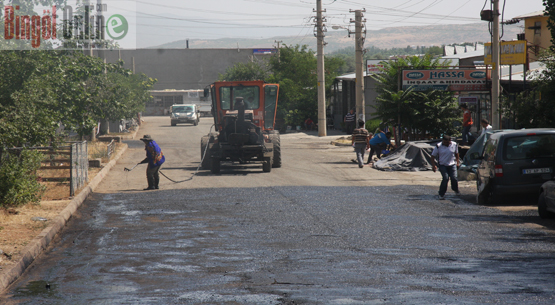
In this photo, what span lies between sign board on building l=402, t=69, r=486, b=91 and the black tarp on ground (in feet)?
10.7

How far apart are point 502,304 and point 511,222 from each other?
18.2ft

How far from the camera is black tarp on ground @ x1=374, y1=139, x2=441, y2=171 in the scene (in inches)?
837

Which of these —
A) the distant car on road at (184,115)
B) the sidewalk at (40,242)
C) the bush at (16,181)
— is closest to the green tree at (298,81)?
the distant car on road at (184,115)

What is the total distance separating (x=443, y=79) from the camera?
79.5 feet

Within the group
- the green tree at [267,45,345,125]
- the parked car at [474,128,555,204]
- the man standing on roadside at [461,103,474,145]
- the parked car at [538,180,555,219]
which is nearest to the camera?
the parked car at [538,180,555,219]

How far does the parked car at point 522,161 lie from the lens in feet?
42.1

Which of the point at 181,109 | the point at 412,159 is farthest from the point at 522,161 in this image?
the point at 181,109

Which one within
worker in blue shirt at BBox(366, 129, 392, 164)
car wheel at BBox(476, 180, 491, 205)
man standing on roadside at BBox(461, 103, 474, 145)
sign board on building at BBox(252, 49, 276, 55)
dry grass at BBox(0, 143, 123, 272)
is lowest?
dry grass at BBox(0, 143, 123, 272)

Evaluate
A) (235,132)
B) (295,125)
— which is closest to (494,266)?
(235,132)

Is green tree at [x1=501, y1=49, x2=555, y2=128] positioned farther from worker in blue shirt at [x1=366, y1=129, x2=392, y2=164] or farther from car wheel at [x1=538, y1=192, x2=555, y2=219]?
worker in blue shirt at [x1=366, y1=129, x2=392, y2=164]

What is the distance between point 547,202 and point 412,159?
1023cm

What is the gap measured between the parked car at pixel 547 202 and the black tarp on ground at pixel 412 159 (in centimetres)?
964

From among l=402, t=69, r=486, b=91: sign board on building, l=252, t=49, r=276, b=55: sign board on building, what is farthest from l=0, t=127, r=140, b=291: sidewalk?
l=252, t=49, r=276, b=55: sign board on building

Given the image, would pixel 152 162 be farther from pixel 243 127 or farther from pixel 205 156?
pixel 205 156
